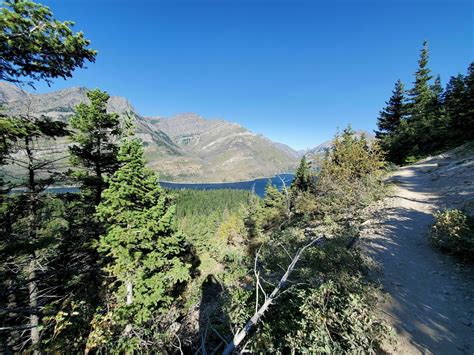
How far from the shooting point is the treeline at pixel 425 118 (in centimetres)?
2610

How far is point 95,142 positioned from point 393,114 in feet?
140

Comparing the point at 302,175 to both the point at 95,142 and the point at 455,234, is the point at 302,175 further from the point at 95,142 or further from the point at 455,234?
the point at 95,142

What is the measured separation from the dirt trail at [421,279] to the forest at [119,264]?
0.82 meters

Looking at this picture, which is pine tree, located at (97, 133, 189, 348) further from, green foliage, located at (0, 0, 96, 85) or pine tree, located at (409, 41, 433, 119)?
pine tree, located at (409, 41, 433, 119)

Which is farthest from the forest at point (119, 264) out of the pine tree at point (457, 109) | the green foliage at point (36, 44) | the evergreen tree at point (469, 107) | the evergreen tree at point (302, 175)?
the pine tree at point (457, 109)

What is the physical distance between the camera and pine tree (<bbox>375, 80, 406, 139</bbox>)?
33844 millimetres

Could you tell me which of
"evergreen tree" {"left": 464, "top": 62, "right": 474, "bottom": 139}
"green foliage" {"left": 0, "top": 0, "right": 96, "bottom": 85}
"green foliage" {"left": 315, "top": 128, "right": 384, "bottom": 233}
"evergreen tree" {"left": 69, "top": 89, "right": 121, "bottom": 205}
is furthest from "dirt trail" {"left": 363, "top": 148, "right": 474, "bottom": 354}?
"evergreen tree" {"left": 464, "top": 62, "right": 474, "bottom": 139}

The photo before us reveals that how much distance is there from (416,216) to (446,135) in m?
25.0

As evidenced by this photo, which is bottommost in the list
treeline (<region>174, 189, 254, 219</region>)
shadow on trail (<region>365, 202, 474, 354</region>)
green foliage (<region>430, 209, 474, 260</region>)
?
treeline (<region>174, 189, 254, 219</region>)

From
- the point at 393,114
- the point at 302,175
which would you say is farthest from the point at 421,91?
the point at 302,175

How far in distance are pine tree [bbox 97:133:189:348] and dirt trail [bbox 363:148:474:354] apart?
316 inches

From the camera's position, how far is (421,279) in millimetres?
7262

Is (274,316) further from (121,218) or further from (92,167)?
(92,167)

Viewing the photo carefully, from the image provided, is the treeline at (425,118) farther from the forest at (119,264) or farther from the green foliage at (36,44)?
the green foliage at (36,44)
